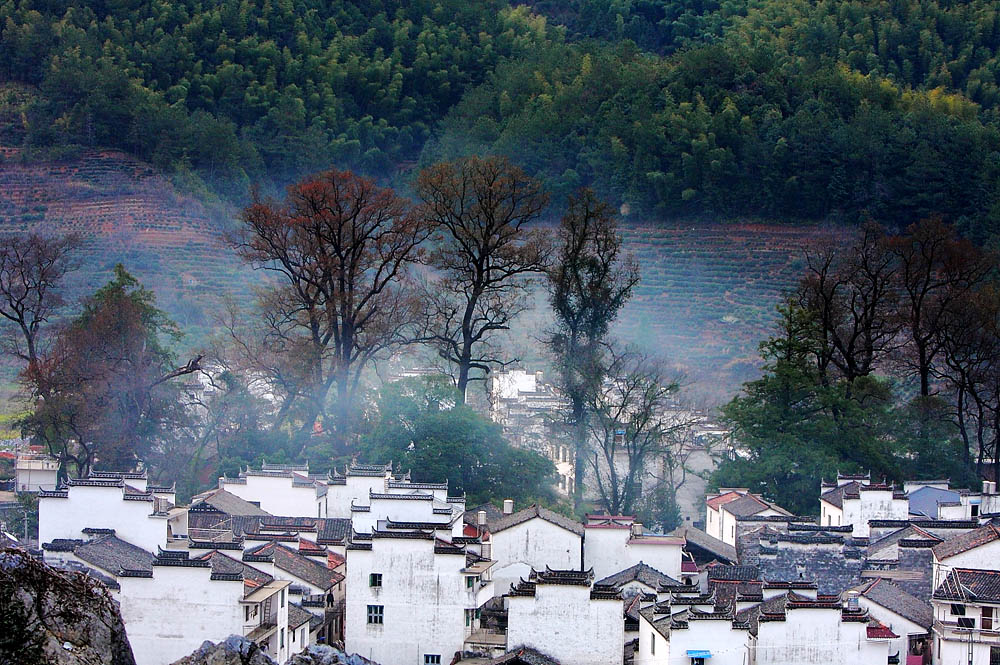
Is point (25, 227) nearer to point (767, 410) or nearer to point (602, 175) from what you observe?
point (602, 175)

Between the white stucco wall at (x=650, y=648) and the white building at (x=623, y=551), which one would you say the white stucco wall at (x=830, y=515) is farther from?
the white stucco wall at (x=650, y=648)

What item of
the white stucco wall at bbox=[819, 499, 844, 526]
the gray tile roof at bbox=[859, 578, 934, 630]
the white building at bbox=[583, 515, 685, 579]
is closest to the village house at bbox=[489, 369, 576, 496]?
the white stucco wall at bbox=[819, 499, 844, 526]

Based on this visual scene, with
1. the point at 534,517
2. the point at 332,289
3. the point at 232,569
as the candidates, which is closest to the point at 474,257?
the point at 332,289

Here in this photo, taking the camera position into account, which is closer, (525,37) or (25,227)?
(25,227)

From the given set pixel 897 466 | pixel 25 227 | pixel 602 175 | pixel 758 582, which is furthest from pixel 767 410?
pixel 25 227

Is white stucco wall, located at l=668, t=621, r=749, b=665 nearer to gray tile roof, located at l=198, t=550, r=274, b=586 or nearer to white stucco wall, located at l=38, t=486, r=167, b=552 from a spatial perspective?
gray tile roof, located at l=198, t=550, r=274, b=586

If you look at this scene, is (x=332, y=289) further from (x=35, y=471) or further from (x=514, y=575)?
(x=514, y=575)
